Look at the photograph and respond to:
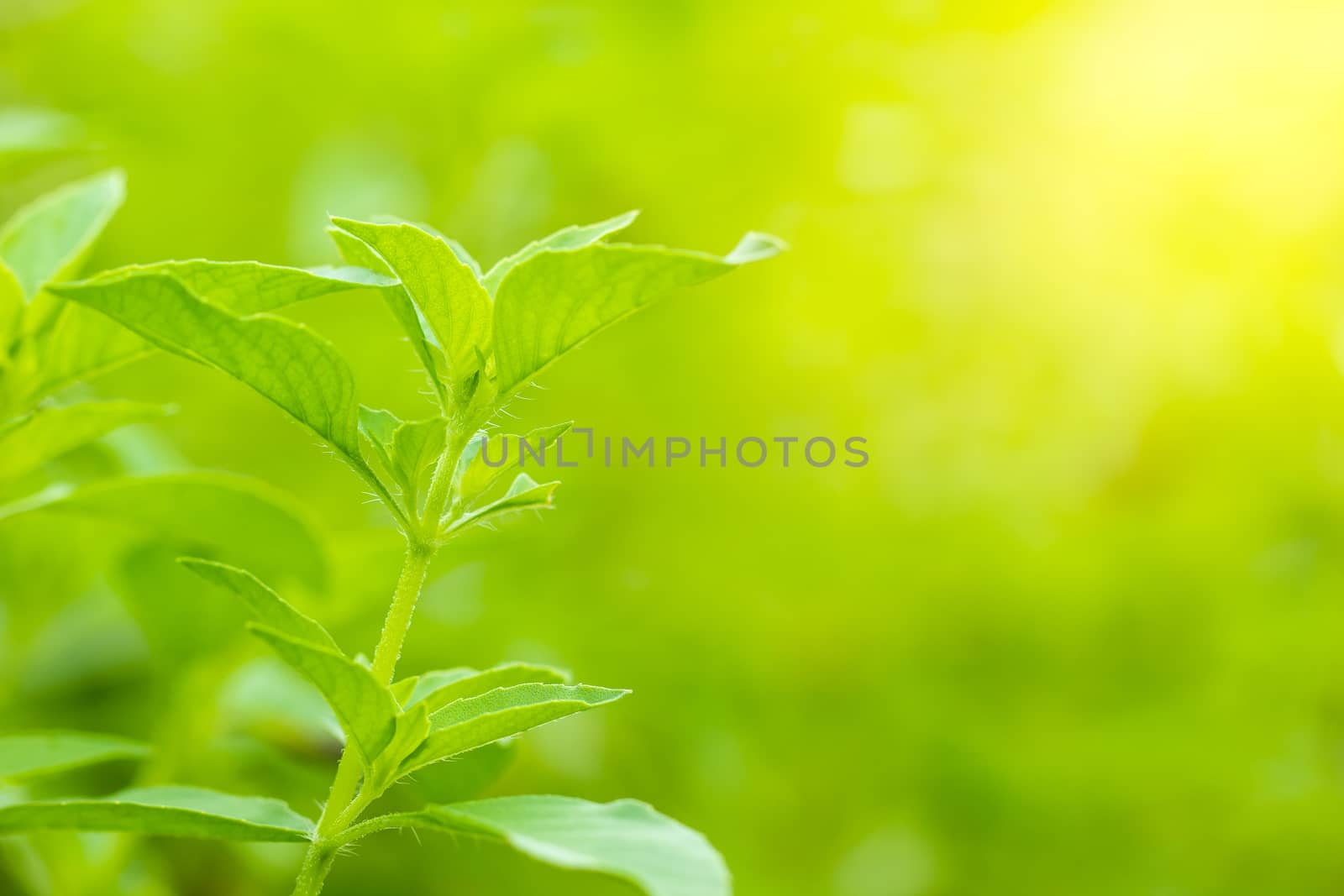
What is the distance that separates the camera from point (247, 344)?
0.44 metres

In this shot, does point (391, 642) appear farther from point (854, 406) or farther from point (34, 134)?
point (854, 406)

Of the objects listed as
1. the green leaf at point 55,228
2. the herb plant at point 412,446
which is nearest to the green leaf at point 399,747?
the herb plant at point 412,446

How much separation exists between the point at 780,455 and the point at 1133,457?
598mm

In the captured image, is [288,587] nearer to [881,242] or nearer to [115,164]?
[115,164]

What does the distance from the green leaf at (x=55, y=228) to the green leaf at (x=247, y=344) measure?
8.9 inches

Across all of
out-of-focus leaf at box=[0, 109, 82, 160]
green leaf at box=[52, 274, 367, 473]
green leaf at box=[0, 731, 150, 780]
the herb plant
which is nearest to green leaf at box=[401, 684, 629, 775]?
the herb plant

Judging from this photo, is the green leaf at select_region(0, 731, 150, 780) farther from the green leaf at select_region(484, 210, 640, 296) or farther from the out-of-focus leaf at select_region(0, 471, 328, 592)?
the green leaf at select_region(484, 210, 640, 296)

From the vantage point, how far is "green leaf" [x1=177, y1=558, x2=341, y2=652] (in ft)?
1.41

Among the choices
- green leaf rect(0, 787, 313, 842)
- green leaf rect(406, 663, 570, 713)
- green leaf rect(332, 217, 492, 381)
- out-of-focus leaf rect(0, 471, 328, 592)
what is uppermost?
out-of-focus leaf rect(0, 471, 328, 592)

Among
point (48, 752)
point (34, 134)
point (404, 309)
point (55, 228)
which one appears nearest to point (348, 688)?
point (404, 309)

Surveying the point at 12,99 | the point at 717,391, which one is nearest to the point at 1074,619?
the point at 717,391

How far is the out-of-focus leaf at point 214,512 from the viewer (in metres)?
0.66

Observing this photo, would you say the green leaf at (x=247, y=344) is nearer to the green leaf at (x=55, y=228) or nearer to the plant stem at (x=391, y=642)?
the plant stem at (x=391, y=642)

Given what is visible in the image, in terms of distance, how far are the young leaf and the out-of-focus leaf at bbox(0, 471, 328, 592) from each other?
253 millimetres
